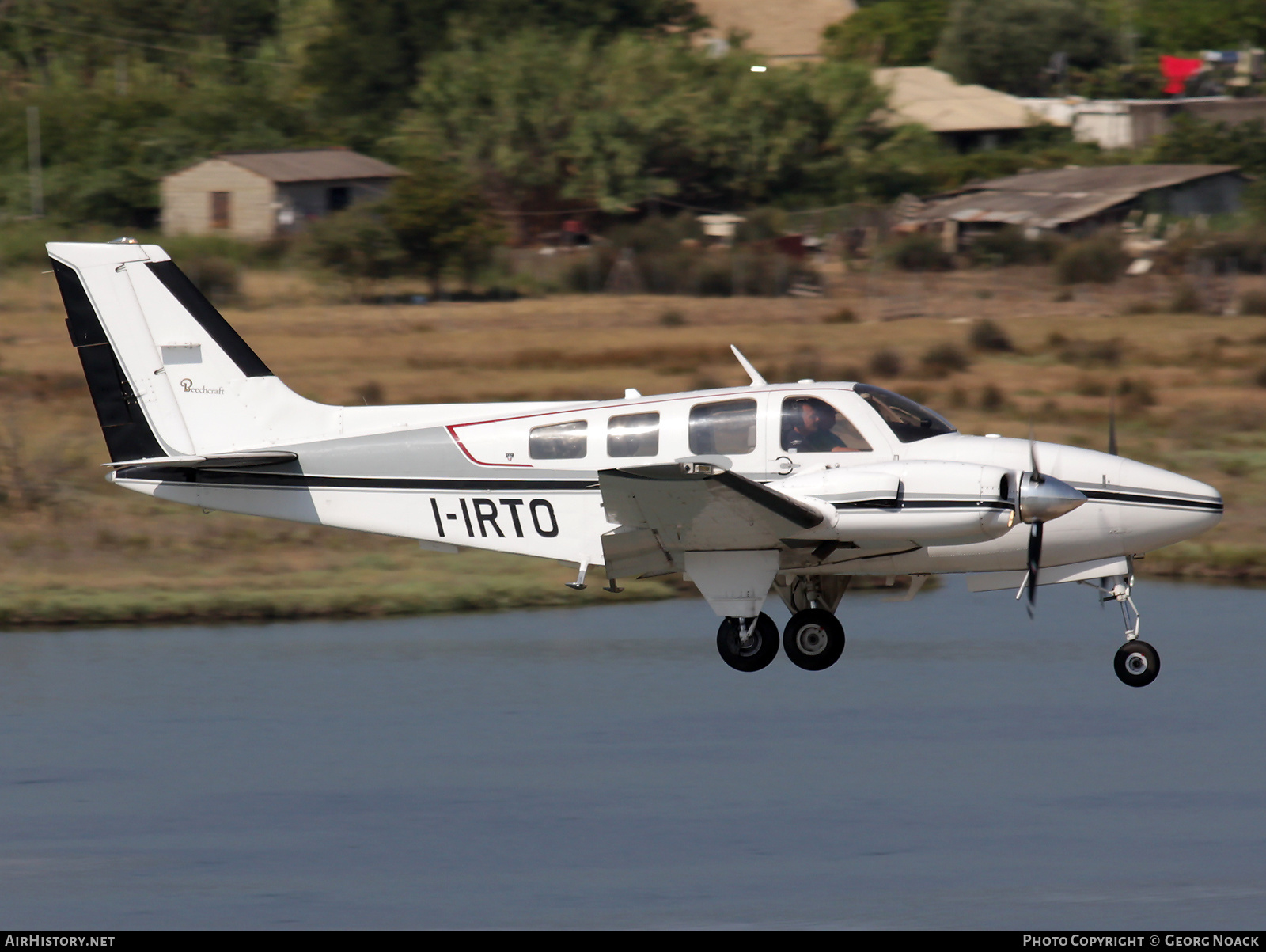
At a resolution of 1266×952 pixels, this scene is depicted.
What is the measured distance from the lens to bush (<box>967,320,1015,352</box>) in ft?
141

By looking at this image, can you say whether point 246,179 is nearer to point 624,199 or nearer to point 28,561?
point 624,199

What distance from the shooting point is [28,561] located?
29469 millimetres

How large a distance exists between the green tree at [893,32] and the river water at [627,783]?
2825 inches

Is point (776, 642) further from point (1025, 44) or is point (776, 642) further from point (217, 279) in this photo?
point (1025, 44)

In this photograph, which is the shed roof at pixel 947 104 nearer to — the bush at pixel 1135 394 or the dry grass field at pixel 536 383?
the dry grass field at pixel 536 383

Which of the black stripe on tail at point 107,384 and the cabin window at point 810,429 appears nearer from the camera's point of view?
the cabin window at point 810,429

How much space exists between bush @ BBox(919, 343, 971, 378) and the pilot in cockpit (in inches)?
968

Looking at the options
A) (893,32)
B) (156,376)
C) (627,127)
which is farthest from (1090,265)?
(893,32)

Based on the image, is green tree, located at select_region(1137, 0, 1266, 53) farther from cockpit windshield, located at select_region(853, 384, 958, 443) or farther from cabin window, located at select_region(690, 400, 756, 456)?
cabin window, located at select_region(690, 400, 756, 456)

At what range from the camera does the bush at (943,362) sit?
4016 centimetres

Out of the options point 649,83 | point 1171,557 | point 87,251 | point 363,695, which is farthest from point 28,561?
point 649,83

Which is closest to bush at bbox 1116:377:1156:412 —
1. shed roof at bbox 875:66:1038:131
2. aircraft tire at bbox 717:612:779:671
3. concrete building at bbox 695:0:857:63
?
aircraft tire at bbox 717:612:779:671

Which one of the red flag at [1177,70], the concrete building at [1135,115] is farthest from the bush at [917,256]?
the red flag at [1177,70]
